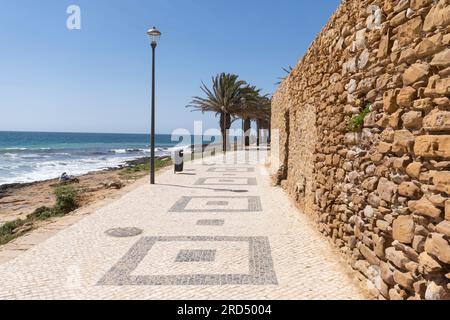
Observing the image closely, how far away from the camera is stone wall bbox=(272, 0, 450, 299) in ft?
9.27

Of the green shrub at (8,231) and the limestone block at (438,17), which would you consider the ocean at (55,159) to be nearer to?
the green shrub at (8,231)

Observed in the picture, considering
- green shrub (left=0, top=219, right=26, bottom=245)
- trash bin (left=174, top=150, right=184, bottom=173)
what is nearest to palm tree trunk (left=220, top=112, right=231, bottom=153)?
trash bin (left=174, top=150, right=184, bottom=173)

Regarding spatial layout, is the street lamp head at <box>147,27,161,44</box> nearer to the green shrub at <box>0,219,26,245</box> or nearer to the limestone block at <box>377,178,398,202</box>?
the green shrub at <box>0,219,26,245</box>

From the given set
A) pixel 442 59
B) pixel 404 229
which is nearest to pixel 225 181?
pixel 404 229

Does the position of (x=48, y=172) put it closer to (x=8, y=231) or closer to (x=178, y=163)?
(x=178, y=163)

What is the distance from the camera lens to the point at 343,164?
5145 mm

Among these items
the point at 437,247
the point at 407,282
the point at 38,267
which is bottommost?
the point at 38,267

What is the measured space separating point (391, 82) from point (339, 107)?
70.2 inches

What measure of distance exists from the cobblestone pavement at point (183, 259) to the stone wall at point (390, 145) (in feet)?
1.88

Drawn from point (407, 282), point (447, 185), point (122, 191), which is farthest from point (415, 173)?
point (122, 191)

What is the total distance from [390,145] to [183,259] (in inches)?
117

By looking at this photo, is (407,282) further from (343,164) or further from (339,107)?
(339,107)

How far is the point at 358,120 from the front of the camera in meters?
4.47

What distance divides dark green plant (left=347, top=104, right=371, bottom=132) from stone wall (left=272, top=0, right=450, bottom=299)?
0.20 feet
